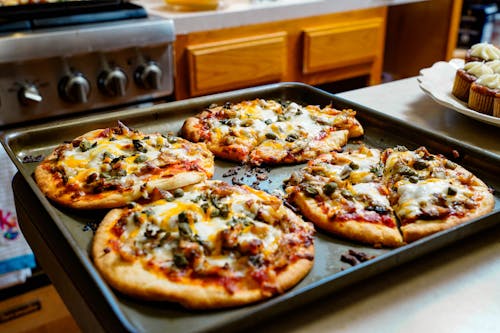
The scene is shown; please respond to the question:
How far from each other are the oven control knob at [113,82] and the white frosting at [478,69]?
1352 millimetres

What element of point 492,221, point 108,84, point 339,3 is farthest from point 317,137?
point 339,3

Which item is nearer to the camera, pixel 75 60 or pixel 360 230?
pixel 360 230

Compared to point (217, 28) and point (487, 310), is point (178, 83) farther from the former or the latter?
point (487, 310)

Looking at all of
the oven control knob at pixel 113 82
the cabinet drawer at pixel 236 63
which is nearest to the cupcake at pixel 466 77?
the cabinet drawer at pixel 236 63

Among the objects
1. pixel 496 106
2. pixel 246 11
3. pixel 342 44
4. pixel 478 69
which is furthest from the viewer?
pixel 342 44

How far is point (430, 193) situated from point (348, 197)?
0.17 m

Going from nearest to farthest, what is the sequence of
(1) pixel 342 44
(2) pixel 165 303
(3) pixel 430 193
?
(2) pixel 165 303
(3) pixel 430 193
(1) pixel 342 44

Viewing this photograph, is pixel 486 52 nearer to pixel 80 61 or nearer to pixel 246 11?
pixel 246 11

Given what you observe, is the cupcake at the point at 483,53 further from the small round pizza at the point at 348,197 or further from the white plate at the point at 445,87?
the small round pizza at the point at 348,197

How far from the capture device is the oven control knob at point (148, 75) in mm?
2262

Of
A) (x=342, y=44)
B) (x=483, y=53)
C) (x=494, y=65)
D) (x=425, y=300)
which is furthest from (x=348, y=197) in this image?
(x=342, y=44)

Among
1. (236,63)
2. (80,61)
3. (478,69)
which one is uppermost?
(478,69)

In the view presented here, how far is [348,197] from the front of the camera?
115 centimetres

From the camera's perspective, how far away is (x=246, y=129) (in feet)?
4.99
